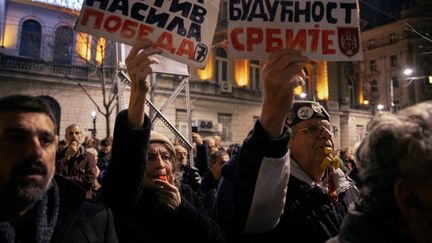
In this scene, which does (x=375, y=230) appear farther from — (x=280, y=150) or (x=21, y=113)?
(x=21, y=113)

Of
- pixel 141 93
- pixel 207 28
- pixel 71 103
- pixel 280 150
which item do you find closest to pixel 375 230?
pixel 280 150

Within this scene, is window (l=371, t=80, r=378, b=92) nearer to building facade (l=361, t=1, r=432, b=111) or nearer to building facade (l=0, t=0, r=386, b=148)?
building facade (l=361, t=1, r=432, b=111)

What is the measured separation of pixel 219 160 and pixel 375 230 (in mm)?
4482

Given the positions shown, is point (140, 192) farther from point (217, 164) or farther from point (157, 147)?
point (217, 164)

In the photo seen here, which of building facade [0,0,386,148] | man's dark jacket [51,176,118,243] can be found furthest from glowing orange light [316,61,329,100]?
man's dark jacket [51,176,118,243]

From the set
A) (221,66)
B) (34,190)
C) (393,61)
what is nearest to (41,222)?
(34,190)

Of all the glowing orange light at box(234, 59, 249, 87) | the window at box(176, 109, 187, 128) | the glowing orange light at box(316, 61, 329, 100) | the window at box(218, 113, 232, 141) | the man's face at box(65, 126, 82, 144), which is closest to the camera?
the man's face at box(65, 126, 82, 144)

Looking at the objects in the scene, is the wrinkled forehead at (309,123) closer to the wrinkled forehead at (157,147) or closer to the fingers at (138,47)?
the wrinkled forehead at (157,147)

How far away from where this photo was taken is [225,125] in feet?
83.0

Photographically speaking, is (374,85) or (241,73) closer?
(241,73)

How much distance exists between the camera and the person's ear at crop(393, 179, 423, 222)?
1491 mm

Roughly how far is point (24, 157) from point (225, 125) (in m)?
23.5

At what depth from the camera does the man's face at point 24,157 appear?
1830mm

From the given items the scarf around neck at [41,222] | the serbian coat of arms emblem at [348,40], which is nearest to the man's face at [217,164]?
the serbian coat of arms emblem at [348,40]
